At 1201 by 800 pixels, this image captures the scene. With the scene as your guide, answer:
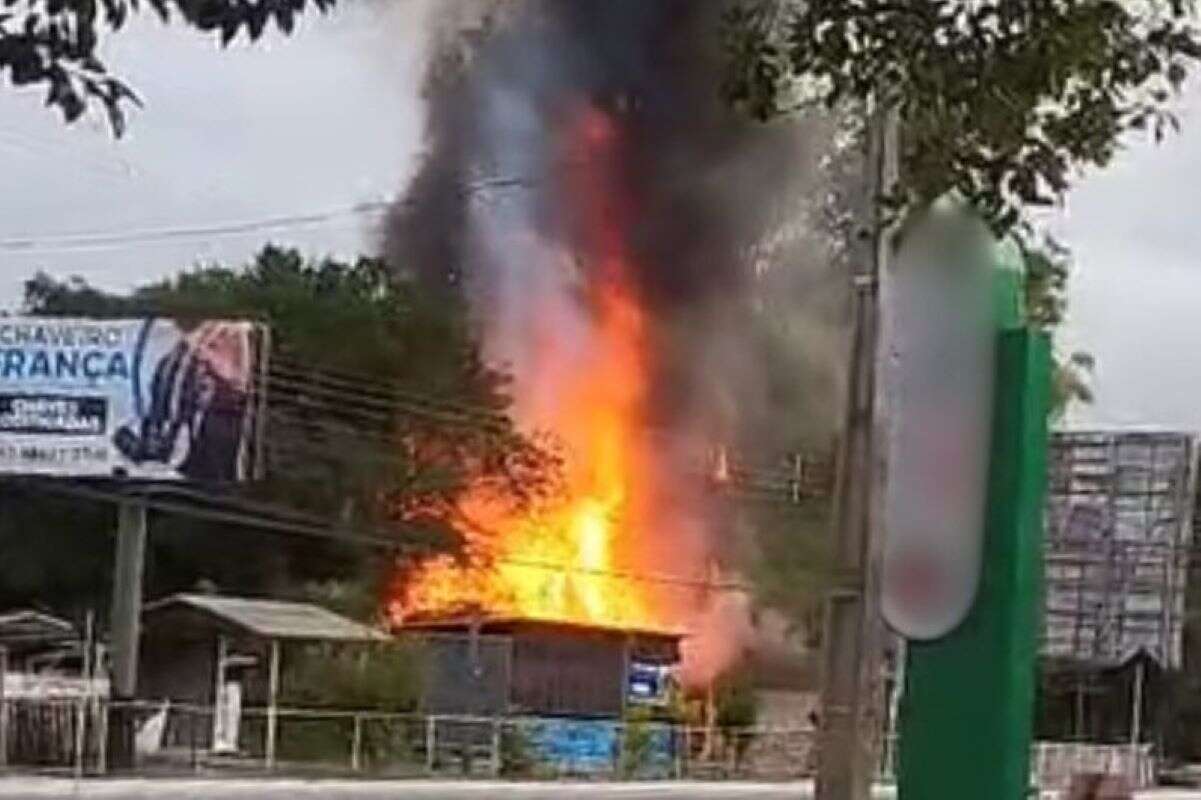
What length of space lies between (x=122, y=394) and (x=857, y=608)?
29071mm

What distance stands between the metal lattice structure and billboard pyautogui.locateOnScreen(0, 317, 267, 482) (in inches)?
613

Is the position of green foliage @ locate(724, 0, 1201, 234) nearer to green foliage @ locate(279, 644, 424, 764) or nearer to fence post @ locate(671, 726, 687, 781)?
green foliage @ locate(279, 644, 424, 764)

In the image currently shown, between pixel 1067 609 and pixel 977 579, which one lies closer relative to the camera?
pixel 977 579

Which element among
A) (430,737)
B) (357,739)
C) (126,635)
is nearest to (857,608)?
(126,635)

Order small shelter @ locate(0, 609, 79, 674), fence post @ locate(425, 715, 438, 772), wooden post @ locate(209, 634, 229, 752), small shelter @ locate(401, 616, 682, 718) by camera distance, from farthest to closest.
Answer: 1. small shelter @ locate(401, 616, 682, 718)
2. wooden post @ locate(209, 634, 229, 752)
3. small shelter @ locate(0, 609, 79, 674)
4. fence post @ locate(425, 715, 438, 772)

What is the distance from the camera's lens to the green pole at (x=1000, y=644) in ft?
20.6

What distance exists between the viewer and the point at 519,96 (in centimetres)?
3822

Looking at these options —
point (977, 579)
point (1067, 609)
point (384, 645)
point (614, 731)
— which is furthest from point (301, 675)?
point (977, 579)

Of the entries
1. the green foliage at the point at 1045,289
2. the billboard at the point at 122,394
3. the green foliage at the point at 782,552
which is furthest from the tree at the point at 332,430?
the green foliage at the point at 1045,289

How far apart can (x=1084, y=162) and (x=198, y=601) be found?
35457mm

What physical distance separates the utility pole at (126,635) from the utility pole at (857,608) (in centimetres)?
2486

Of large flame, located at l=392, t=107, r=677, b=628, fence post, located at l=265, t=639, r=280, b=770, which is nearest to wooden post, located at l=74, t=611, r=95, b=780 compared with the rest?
fence post, located at l=265, t=639, r=280, b=770

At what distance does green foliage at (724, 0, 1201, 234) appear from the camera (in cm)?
461

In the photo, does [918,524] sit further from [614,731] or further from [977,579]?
[614,731]
